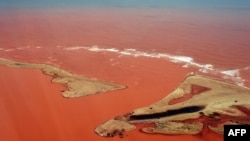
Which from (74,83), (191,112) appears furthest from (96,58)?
(191,112)

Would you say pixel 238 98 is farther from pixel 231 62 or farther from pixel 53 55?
pixel 53 55

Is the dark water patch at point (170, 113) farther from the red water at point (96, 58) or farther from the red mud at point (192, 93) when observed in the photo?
the red water at point (96, 58)

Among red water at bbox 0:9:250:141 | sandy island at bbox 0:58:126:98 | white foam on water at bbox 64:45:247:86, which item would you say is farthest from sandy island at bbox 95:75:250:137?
sandy island at bbox 0:58:126:98

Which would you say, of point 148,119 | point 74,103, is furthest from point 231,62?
point 74,103

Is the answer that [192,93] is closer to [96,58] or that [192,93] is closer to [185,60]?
[185,60]

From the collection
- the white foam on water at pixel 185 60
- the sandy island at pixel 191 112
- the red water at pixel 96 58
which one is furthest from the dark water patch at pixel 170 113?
the white foam on water at pixel 185 60
